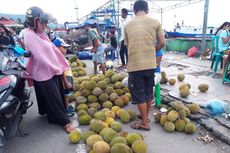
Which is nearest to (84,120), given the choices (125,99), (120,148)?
(125,99)

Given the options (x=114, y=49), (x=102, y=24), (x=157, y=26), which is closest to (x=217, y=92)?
(x=157, y=26)

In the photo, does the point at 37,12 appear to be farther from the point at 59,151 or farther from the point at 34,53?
the point at 59,151

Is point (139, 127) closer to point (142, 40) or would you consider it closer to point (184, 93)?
point (142, 40)

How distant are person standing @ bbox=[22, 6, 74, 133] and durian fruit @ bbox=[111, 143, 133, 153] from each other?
115 cm

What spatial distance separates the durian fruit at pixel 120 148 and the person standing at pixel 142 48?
38.7 inches

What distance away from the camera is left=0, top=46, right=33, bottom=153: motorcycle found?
264 centimetres

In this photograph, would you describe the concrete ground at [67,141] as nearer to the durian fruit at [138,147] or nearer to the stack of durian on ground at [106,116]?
the stack of durian on ground at [106,116]

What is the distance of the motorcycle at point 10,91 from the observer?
2639 mm

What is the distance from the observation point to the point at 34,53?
337 centimetres

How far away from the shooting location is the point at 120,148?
255 cm

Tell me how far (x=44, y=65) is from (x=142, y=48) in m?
1.47

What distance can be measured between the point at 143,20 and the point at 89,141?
183 centimetres

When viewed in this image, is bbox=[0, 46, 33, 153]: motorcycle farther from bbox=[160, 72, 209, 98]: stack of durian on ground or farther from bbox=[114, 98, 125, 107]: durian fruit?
bbox=[160, 72, 209, 98]: stack of durian on ground

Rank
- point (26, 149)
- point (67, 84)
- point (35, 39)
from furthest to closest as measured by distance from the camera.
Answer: point (67, 84), point (35, 39), point (26, 149)
